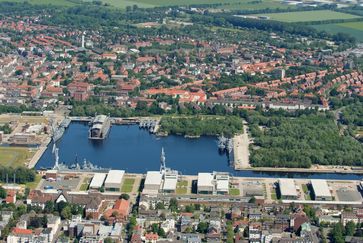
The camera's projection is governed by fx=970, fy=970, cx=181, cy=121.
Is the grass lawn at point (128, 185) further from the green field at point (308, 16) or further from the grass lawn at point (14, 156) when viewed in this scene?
the green field at point (308, 16)

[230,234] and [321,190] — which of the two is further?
[321,190]

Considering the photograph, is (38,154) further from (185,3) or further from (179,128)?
(185,3)

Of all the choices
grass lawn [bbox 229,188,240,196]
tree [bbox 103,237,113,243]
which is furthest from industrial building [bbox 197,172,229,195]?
tree [bbox 103,237,113,243]

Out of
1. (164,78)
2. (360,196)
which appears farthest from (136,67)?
(360,196)

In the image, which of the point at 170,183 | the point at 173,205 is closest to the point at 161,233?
the point at 173,205

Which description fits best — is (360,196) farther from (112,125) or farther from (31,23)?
(31,23)

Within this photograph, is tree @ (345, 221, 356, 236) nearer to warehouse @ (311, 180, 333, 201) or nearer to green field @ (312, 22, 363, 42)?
warehouse @ (311, 180, 333, 201)
